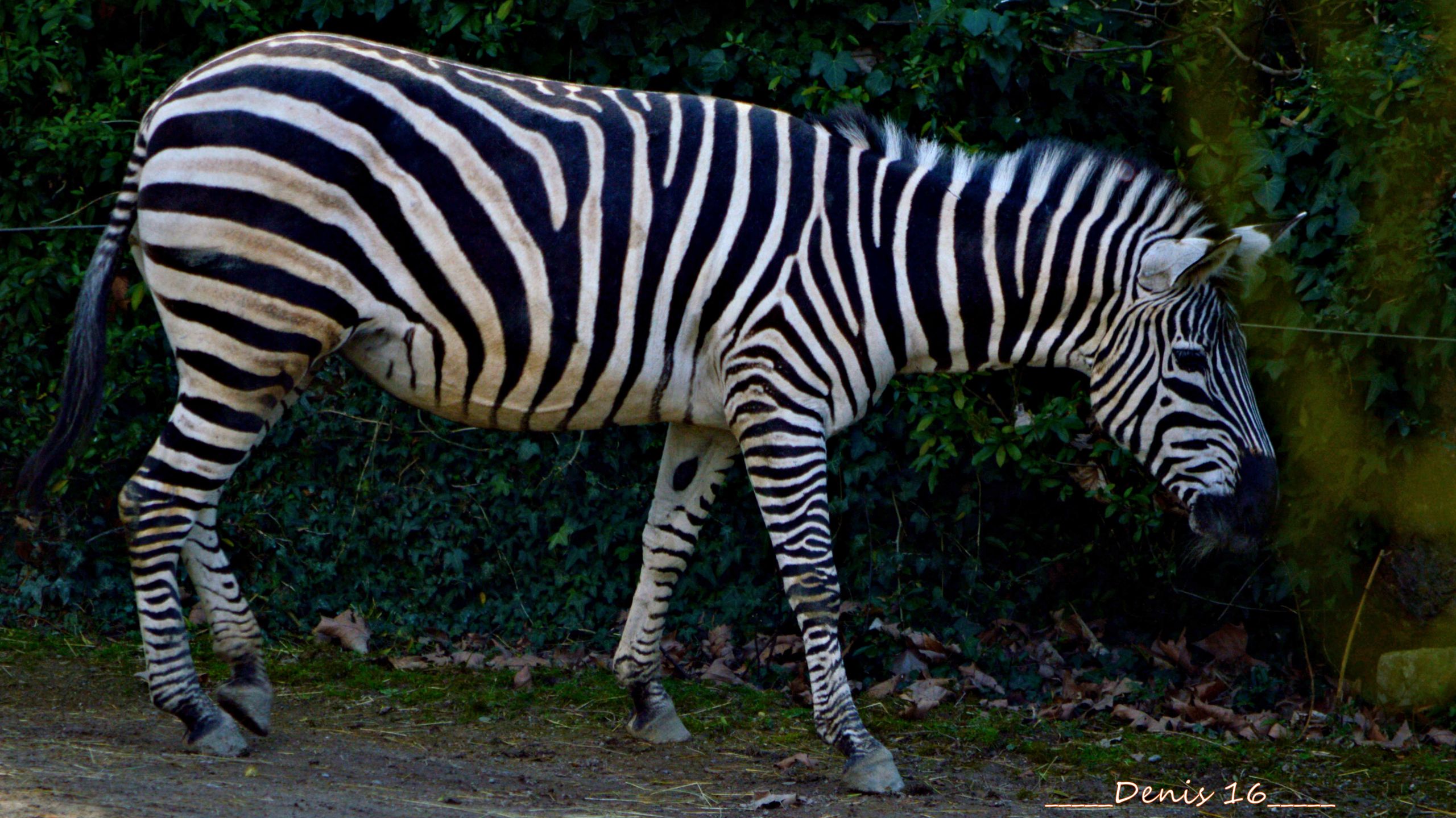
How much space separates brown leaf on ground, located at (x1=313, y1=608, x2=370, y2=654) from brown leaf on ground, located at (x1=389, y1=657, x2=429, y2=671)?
0.70 ft

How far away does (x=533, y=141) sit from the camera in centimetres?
461

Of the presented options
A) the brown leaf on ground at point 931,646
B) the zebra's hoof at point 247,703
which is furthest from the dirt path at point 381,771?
the brown leaf on ground at point 931,646

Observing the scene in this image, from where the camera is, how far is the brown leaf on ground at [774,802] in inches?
173

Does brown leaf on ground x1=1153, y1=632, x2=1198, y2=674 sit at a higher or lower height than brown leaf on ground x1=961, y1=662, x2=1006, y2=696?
higher

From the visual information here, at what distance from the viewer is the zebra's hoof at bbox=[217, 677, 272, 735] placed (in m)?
4.84

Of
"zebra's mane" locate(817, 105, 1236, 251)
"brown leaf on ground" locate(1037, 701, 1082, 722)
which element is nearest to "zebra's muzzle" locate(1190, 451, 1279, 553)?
"zebra's mane" locate(817, 105, 1236, 251)

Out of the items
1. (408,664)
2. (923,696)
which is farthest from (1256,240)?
(408,664)

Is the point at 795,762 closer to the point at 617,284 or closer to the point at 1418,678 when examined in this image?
the point at 617,284

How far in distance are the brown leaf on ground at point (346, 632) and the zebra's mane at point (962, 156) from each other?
3317 mm

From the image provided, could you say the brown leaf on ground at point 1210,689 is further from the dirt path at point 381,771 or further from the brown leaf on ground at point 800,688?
the brown leaf on ground at point 800,688

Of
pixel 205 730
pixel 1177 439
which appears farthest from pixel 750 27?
pixel 205 730

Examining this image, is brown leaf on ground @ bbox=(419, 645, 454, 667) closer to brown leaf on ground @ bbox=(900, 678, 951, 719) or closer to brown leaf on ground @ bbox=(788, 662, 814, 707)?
brown leaf on ground @ bbox=(788, 662, 814, 707)

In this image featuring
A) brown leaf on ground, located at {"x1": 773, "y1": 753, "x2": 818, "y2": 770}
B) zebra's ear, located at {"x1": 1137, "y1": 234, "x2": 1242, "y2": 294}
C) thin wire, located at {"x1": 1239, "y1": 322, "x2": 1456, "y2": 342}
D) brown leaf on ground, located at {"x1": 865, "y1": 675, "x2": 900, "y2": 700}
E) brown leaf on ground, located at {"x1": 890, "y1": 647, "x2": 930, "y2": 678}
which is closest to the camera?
zebra's ear, located at {"x1": 1137, "y1": 234, "x2": 1242, "y2": 294}

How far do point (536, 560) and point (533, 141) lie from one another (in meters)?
2.67
